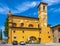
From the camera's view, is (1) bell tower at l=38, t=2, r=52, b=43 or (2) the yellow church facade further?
(1) bell tower at l=38, t=2, r=52, b=43

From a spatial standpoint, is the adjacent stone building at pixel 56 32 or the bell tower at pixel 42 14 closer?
the adjacent stone building at pixel 56 32

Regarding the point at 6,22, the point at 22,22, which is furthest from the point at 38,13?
the point at 6,22

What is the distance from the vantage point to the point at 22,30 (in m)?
51.7

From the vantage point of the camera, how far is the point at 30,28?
52.7 meters

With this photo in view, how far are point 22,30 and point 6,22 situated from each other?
807 cm

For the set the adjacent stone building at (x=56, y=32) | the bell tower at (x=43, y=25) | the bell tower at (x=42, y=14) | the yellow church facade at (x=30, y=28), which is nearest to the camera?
the adjacent stone building at (x=56, y=32)

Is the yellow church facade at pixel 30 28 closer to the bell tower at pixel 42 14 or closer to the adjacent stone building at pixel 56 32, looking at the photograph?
the bell tower at pixel 42 14

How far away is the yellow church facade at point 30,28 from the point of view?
50.7m

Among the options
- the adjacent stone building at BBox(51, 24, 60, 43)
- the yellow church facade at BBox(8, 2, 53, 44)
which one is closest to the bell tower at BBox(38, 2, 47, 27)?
the yellow church facade at BBox(8, 2, 53, 44)

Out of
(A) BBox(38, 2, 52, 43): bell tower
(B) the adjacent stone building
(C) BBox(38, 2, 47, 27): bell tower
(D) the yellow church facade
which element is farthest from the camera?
(C) BBox(38, 2, 47, 27): bell tower

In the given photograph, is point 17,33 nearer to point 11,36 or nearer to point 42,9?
point 11,36

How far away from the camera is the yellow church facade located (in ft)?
166

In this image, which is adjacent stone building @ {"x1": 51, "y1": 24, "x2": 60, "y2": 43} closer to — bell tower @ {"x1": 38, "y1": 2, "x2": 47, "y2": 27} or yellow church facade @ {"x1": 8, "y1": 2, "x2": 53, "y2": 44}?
yellow church facade @ {"x1": 8, "y1": 2, "x2": 53, "y2": 44}

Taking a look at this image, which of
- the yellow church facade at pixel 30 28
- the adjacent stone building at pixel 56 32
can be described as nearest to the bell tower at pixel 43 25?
the yellow church facade at pixel 30 28
